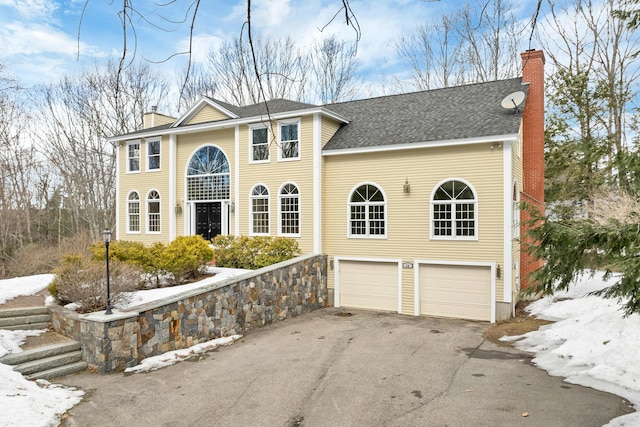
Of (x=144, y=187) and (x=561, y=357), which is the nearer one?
(x=561, y=357)

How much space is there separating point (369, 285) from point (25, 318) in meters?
9.49

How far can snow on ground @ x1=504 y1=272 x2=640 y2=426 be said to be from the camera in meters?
6.22

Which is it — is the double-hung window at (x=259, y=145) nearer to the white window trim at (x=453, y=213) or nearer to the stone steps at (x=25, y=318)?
the white window trim at (x=453, y=213)

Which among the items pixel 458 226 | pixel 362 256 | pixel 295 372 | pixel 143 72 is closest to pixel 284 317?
pixel 362 256

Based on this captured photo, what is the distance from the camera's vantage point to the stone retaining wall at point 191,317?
7.62m

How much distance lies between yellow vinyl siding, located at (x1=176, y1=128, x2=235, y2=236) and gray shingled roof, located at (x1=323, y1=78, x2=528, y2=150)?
4151 mm

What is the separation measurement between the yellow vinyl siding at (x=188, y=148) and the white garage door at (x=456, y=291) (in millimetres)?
8505

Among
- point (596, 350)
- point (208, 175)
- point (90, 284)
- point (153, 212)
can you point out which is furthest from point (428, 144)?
point (153, 212)

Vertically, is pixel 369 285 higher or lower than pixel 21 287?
lower

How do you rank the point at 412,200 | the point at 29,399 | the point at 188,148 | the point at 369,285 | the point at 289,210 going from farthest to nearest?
the point at 188,148
the point at 289,210
the point at 369,285
the point at 412,200
the point at 29,399

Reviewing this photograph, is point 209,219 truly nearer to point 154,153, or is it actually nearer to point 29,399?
point 154,153

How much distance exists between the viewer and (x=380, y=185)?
45.4ft

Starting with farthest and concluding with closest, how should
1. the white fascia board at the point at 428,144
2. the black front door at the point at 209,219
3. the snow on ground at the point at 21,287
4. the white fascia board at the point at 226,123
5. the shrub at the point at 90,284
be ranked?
the black front door at the point at 209,219, the white fascia board at the point at 226,123, the white fascia board at the point at 428,144, the snow on ground at the point at 21,287, the shrub at the point at 90,284

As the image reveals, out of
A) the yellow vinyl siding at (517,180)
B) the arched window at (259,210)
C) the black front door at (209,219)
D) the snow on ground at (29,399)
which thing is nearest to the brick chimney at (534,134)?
the yellow vinyl siding at (517,180)
